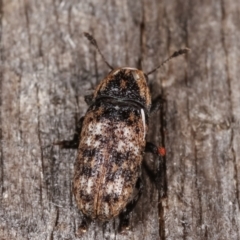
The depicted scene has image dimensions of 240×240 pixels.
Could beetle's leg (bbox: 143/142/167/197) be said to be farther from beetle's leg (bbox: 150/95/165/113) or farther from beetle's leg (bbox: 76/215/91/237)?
beetle's leg (bbox: 76/215/91/237)

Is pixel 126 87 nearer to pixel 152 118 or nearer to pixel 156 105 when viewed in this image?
pixel 156 105

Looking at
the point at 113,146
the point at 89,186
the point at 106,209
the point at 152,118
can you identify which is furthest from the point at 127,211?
the point at 152,118

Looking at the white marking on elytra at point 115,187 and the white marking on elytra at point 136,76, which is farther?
the white marking on elytra at point 136,76

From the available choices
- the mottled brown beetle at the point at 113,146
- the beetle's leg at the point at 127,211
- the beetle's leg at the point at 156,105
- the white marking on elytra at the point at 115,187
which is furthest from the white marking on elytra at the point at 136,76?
the white marking on elytra at the point at 115,187

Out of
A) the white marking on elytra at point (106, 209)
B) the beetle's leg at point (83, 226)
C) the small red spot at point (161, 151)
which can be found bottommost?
the beetle's leg at point (83, 226)

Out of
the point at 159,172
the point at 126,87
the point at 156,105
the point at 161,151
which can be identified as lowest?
the point at 159,172

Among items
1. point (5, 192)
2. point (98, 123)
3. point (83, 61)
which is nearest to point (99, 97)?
point (98, 123)

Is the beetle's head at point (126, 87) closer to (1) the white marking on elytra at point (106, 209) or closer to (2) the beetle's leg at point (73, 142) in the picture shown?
(2) the beetle's leg at point (73, 142)
